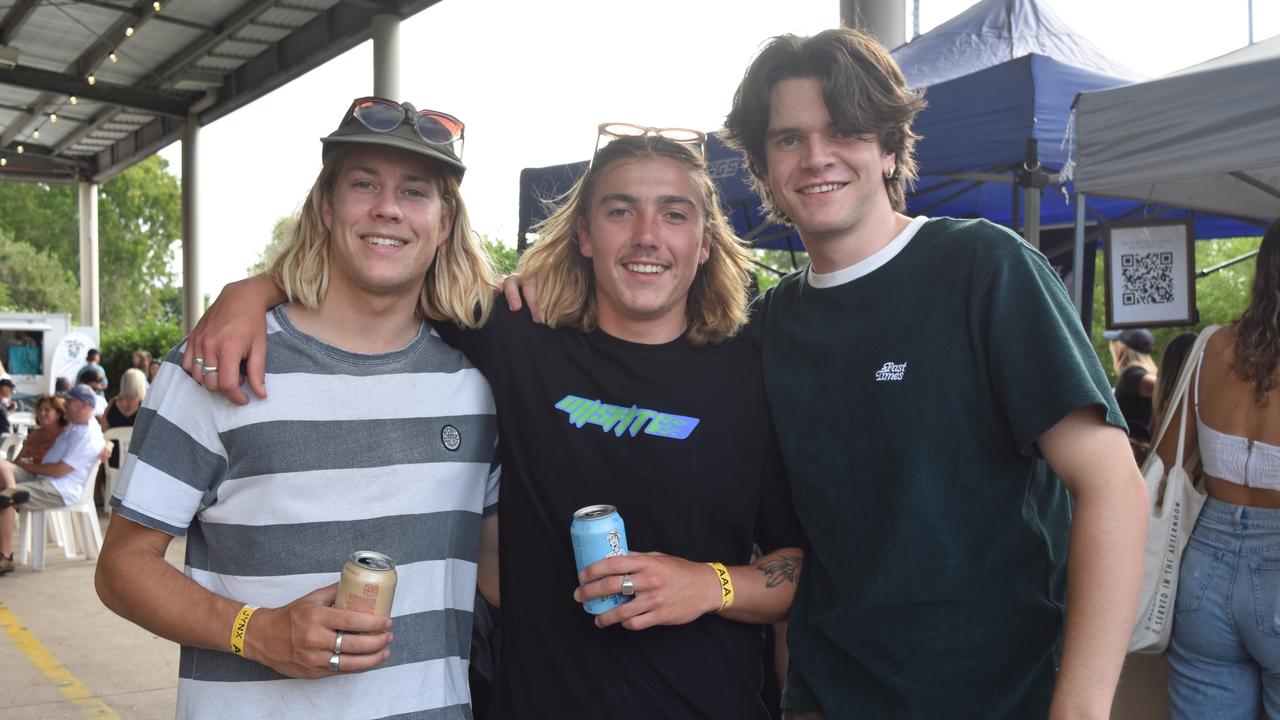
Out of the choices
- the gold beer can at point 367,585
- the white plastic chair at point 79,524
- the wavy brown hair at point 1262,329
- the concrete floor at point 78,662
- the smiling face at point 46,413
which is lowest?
the concrete floor at point 78,662

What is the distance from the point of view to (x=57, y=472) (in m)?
8.61

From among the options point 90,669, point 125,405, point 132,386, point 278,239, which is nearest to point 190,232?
point 132,386

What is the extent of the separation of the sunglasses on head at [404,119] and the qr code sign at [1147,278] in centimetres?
357

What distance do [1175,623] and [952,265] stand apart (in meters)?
1.92

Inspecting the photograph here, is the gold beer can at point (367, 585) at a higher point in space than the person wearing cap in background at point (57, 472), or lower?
higher

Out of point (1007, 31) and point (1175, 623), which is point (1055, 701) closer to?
point (1175, 623)

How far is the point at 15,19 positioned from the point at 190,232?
19.8 ft

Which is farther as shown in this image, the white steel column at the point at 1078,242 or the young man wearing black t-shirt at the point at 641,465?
the white steel column at the point at 1078,242

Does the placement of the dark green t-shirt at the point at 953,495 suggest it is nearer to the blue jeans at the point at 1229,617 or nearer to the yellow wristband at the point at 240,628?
the yellow wristband at the point at 240,628

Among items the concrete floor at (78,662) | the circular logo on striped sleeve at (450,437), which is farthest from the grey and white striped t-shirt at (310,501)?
the concrete floor at (78,662)

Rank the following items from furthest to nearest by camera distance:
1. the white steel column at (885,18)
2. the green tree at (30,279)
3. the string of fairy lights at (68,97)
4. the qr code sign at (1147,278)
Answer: the green tree at (30,279)
the string of fairy lights at (68,97)
the white steel column at (885,18)
the qr code sign at (1147,278)

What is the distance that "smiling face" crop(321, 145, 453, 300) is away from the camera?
1.99 m

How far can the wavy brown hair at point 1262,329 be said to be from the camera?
9.53ft

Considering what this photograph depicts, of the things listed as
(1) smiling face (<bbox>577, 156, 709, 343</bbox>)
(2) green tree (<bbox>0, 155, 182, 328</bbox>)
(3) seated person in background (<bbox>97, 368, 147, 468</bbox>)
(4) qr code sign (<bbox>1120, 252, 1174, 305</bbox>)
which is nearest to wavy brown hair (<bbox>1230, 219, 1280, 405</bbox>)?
(4) qr code sign (<bbox>1120, 252, 1174, 305</bbox>)
